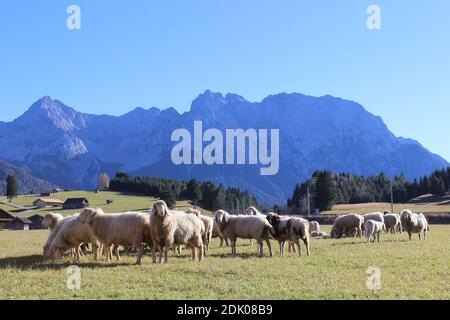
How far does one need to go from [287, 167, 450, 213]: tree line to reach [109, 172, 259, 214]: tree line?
2070cm

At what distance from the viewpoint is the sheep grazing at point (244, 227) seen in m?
24.8

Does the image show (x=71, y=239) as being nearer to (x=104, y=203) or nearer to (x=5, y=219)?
(x=5, y=219)

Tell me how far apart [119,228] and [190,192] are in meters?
137

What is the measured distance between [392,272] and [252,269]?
4.77m

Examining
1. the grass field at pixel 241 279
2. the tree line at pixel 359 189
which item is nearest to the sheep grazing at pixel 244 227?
the grass field at pixel 241 279

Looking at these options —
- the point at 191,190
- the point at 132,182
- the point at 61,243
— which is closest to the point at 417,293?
the point at 61,243

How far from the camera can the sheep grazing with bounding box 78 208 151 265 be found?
21.2 meters

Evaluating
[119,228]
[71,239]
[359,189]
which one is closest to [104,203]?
[359,189]

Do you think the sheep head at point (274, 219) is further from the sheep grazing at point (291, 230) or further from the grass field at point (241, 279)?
the grass field at point (241, 279)

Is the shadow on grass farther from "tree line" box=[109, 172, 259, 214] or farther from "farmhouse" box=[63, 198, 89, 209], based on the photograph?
"farmhouse" box=[63, 198, 89, 209]

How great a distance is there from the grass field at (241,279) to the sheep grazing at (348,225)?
1827cm

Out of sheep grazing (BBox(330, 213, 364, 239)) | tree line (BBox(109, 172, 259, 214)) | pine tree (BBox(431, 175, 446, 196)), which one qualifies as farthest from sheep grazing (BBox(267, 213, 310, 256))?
pine tree (BBox(431, 175, 446, 196))
